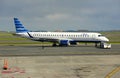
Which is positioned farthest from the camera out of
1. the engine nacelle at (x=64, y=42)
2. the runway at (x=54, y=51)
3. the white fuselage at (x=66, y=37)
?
the white fuselage at (x=66, y=37)

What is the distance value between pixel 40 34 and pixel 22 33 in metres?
4.67

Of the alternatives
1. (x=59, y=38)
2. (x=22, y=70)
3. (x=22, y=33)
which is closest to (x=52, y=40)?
(x=59, y=38)

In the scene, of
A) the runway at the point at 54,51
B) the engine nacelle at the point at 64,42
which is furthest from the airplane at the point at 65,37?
the runway at the point at 54,51

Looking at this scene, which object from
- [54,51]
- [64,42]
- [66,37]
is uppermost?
[66,37]

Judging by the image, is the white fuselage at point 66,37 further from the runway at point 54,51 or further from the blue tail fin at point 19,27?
the runway at point 54,51

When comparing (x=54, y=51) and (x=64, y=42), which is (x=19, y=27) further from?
(x=54, y=51)

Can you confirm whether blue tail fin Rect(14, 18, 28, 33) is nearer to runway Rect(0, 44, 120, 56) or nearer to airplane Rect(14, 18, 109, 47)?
airplane Rect(14, 18, 109, 47)

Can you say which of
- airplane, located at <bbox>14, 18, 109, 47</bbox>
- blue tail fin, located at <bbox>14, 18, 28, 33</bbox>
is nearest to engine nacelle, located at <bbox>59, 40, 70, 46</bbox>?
airplane, located at <bbox>14, 18, 109, 47</bbox>

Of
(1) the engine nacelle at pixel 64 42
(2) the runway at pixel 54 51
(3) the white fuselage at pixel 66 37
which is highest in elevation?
(3) the white fuselage at pixel 66 37

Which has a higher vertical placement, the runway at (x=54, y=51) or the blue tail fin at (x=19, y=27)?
the blue tail fin at (x=19, y=27)

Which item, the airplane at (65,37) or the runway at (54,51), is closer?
the runway at (54,51)

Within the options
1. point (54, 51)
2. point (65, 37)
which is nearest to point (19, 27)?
point (65, 37)

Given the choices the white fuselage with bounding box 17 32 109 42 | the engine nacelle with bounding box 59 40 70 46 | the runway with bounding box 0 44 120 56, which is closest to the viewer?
the runway with bounding box 0 44 120 56

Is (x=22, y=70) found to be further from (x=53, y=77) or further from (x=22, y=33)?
(x=22, y=33)
